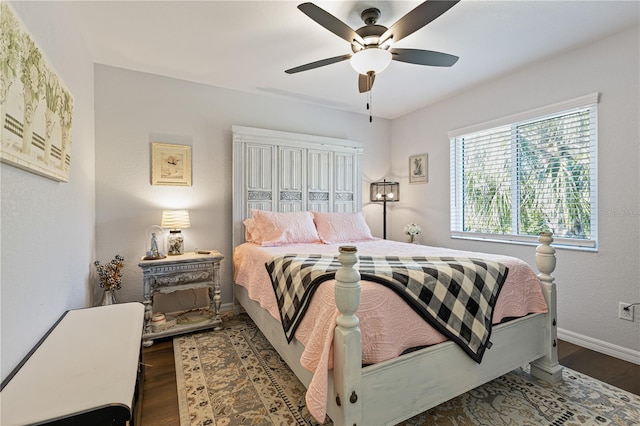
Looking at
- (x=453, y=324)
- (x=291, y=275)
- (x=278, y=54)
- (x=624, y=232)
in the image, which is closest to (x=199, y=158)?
(x=278, y=54)

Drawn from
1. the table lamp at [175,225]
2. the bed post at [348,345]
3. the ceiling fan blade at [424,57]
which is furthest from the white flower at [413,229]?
the bed post at [348,345]

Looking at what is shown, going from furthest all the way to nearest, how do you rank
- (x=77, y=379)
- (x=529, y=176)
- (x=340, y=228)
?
1. (x=340, y=228)
2. (x=529, y=176)
3. (x=77, y=379)

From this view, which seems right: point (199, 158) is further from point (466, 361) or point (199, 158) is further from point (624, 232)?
point (624, 232)

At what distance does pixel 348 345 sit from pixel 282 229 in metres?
1.94

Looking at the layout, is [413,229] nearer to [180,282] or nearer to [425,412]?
[425,412]

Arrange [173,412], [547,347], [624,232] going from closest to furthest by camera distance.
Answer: [173,412] → [547,347] → [624,232]

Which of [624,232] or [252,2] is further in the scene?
[624,232]

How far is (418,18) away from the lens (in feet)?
5.60

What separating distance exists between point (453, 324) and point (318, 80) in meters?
2.70

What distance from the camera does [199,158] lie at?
10.6 ft

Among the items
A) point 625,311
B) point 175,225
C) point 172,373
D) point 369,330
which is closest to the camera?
point 369,330

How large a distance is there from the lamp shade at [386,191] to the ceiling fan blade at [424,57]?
2.25 m

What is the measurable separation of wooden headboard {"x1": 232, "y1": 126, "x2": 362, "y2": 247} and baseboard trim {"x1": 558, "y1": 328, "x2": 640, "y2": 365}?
2555 mm

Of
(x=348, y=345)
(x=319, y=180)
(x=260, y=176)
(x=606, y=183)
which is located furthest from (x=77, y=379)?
(x=606, y=183)
